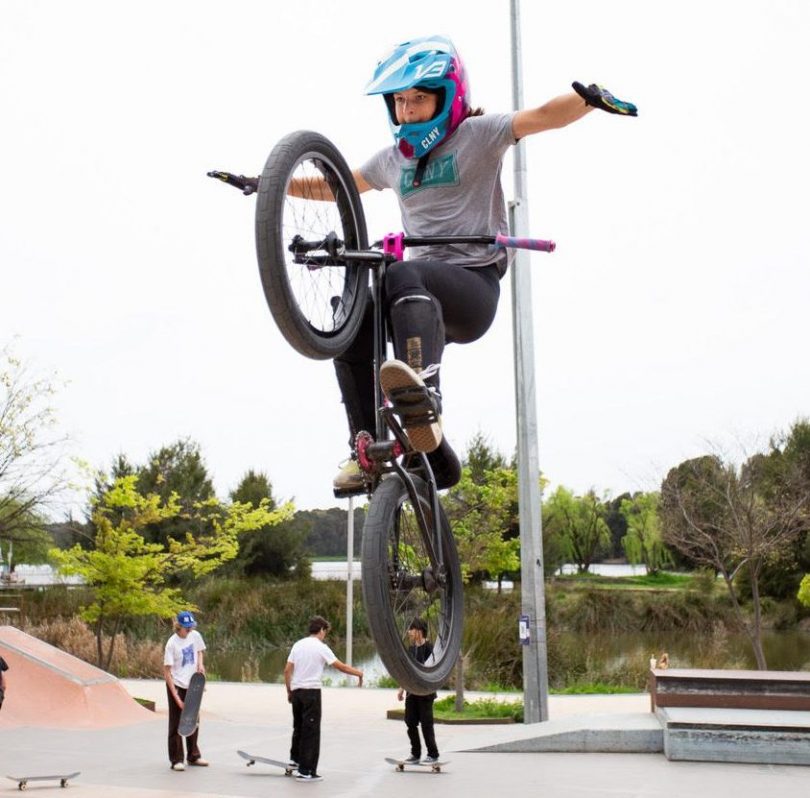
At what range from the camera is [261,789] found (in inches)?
465

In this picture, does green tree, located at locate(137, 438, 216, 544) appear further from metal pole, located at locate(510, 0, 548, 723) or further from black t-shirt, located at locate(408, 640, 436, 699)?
black t-shirt, located at locate(408, 640, 436, 699)

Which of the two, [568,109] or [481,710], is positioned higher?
[568,109]

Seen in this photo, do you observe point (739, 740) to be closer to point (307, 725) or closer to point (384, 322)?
point (307, 725)

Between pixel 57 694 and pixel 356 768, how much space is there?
8.06m

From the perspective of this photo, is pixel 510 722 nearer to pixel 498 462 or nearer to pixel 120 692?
pixel 120 692

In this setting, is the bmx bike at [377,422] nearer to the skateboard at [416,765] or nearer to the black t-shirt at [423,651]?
the black t-shirt at [423,651]

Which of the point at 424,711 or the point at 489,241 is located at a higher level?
the point at 489,241

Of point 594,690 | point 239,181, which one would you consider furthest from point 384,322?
point 594,690

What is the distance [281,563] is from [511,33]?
38906 millimetres

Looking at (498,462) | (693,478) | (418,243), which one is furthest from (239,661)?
(418,243)

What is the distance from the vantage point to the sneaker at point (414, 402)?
12.9 ft

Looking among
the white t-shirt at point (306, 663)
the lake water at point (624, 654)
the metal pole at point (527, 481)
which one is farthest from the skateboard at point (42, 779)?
the lake water at point (624, 654)

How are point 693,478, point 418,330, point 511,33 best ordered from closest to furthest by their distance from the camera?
1. point 418,330
2. point 511,33
3. point 693,478

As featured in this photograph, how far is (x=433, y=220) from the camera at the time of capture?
14.6ft
